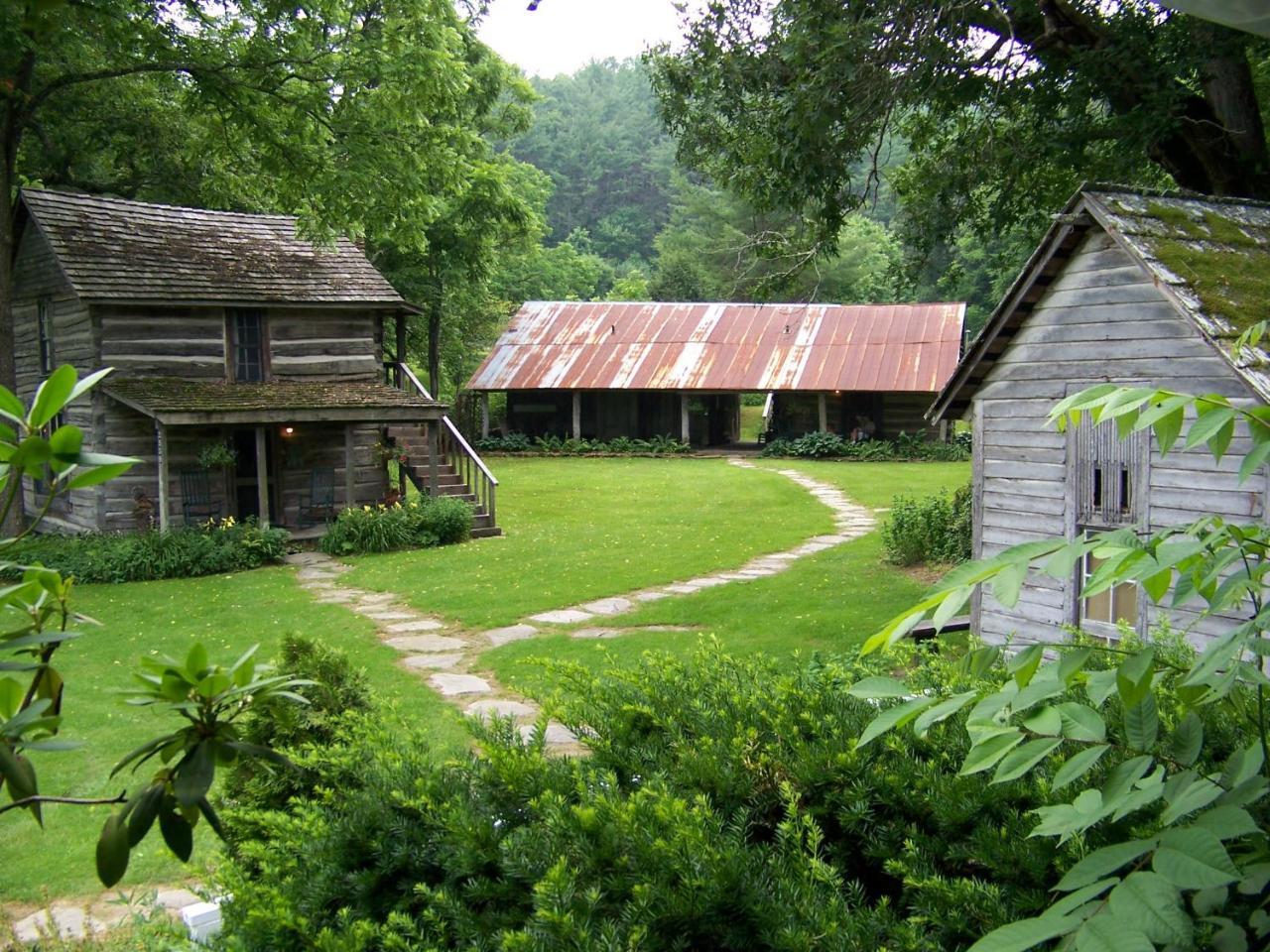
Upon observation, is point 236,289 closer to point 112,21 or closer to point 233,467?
point 233,467

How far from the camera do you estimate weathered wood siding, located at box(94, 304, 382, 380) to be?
68.3ft

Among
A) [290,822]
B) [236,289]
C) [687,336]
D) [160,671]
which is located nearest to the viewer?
[160,671]

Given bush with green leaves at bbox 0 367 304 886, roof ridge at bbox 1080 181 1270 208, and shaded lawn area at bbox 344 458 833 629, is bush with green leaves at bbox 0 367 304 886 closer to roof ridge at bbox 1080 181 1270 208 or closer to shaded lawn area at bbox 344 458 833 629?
roof ridge at bbox 1080 181 1270 208

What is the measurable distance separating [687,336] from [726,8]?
27.1 metres

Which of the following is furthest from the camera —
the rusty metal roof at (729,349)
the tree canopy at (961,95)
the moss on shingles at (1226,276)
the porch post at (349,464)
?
the rusty metal roof at (729,349)

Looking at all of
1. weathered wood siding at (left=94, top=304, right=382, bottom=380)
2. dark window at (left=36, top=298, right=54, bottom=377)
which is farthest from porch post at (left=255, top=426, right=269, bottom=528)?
dark window at (left=36, top=298, right=54, bottom=377)

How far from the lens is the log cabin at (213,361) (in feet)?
67.1

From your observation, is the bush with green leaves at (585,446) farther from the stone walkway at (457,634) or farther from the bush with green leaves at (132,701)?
the bush with green leaves at (132,701)

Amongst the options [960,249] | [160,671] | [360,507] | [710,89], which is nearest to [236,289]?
[360,507]

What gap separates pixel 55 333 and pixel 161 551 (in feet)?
22.8

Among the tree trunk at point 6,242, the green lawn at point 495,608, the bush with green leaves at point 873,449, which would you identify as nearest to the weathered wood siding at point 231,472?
the tree trunk at point 6,242

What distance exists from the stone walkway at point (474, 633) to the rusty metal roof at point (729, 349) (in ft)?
58.1

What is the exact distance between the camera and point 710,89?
46.4ft

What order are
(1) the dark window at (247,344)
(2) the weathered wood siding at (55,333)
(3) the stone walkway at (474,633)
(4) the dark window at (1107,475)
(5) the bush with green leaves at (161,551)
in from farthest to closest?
(1) the dark window at (247,344)
(2) the weathered wood siding at (55,333)
(5) the bush with green leaves at (161,551)
(3) the stone walkway at (474,633)
(4) the dark window at (1107,475)
